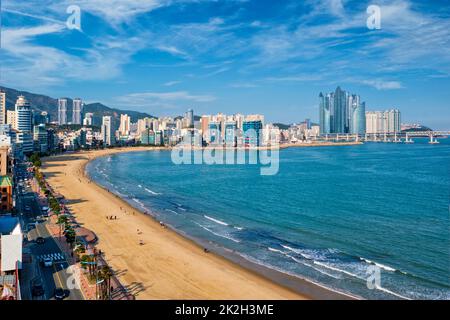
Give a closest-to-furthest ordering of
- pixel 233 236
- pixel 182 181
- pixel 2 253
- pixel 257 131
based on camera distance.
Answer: pixel 2 253
pixel 233 236
pixel 182 181
pixel 257 131

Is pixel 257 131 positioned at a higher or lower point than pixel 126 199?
higher

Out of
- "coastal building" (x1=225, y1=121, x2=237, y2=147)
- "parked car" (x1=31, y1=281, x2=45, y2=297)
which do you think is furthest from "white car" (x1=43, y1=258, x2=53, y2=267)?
"coastal building" (x1=225, y1=121, x2=237, y2=147)

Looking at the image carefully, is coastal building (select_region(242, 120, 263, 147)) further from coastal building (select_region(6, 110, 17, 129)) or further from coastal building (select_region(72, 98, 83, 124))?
coastal building (select_region(72, 98, 83, 124))

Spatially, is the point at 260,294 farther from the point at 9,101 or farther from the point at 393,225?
the point at 9,101

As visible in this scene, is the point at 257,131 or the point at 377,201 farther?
the point at 257,131

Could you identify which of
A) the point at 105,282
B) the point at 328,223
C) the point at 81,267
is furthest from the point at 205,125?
the point at 105,282

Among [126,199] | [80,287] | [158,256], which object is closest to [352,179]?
[126,199]

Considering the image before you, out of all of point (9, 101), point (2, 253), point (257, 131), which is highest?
point (9, 101)
